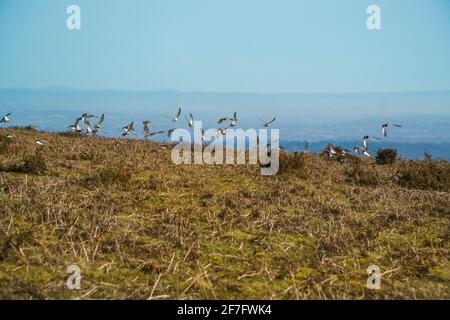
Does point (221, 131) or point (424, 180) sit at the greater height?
point (221, 131)

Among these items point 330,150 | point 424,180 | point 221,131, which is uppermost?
point 221,131

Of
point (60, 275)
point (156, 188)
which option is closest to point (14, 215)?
point (60, 275)

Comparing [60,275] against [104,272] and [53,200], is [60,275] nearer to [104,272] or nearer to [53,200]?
[104,272]

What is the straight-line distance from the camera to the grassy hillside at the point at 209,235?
24.1 ft

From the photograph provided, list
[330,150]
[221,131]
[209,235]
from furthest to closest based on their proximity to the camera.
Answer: [330,150], [221,131], [209,235]

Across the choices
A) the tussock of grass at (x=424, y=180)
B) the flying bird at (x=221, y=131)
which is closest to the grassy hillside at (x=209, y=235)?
the tussock of grass at (x=424, y=180)

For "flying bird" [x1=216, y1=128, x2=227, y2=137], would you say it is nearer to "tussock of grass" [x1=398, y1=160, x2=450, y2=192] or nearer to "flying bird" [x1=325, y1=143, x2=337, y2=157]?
"flying bird" [x1=325, y1=143, x2=337, y2=157]

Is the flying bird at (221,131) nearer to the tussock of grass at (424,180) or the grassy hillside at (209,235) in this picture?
the grassy hillside at (209,235)

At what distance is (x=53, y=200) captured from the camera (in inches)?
407

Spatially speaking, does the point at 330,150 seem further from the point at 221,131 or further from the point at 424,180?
the point at 424,180

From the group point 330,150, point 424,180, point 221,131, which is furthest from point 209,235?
point 330,150

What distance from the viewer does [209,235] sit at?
9336mm

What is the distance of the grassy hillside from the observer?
7.34 m

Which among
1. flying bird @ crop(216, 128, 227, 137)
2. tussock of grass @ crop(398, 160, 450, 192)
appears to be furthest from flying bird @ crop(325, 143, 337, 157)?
tussock of grass @ crop(398, 160, 450, 192)
